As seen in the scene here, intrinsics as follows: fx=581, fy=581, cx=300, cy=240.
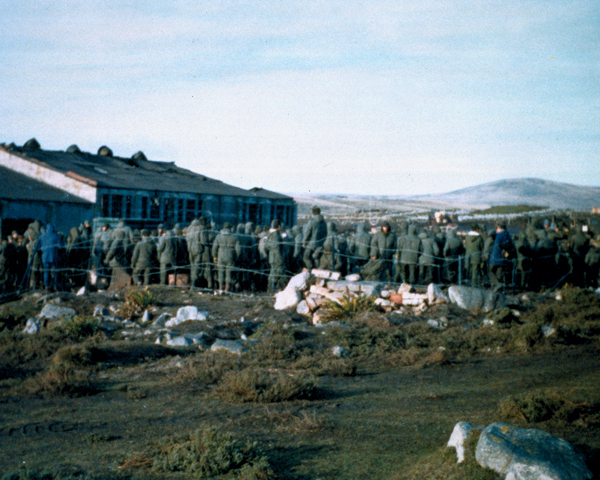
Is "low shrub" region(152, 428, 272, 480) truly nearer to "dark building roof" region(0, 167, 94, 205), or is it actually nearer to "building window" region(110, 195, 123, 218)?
"dark building roof" region(0, 167, 94, 205)

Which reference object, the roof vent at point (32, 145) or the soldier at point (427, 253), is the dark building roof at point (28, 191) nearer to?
the roof vent at point (32, 145)

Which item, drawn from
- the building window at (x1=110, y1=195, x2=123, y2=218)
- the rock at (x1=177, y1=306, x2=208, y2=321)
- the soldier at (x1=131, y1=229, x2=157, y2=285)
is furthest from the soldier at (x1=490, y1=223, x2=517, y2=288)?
the building window at (x1=110, y1=195, x2=123, y2=218)

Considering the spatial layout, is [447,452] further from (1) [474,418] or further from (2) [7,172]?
(2) [7,172]

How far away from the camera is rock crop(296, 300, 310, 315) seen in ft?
44.2

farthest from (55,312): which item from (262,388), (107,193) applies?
(107,193)

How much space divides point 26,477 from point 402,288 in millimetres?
10483

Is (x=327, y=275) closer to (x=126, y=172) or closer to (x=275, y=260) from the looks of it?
(x=275, y=260)

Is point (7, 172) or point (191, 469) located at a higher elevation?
point (7, 172)

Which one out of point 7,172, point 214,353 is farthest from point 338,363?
point 7,172

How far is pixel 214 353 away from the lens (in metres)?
10.1

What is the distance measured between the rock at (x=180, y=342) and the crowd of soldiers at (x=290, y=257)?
505cm

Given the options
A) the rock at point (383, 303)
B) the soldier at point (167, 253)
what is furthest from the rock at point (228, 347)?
the soldier at point (167, 253)

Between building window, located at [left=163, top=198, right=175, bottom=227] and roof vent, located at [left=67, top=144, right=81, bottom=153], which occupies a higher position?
roof vent, located at [left=67, top=144, right=81, bottom=153]

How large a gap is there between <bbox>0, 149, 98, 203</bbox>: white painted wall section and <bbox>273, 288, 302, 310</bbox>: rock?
1727 cm
